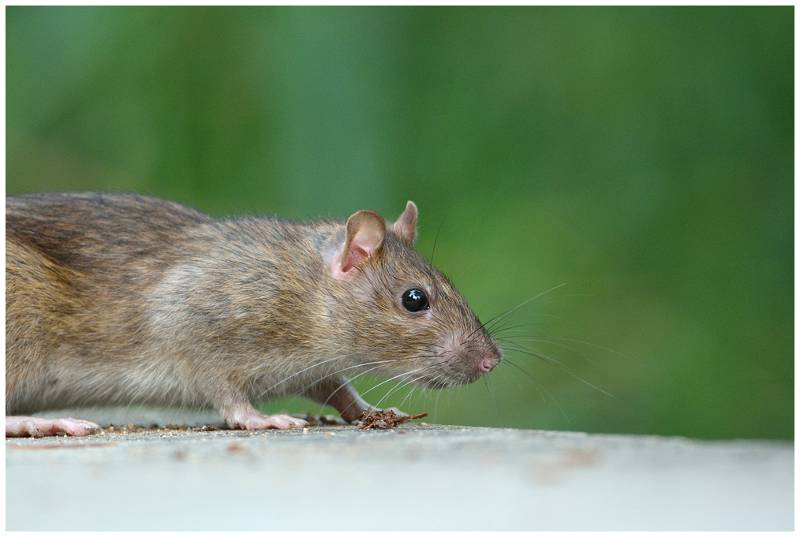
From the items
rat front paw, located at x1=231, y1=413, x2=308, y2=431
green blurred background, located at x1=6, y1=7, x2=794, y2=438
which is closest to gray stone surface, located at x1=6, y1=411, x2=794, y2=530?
rat front paw, located at x1=231, y1=413, x2=308, y2=431

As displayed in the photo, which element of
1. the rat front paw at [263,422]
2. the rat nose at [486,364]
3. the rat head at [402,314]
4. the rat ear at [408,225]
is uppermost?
the rat ear at [408,225]

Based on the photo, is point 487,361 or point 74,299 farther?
point 74,299

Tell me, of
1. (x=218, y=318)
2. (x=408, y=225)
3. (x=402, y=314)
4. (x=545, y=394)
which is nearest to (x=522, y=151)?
(x=545, y=394)

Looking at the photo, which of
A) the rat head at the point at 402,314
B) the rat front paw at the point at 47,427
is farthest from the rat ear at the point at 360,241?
the rat front paw at the point at 47,427

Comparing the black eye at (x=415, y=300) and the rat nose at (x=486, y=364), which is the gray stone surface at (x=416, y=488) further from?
the black eye at (x=415, y=300)

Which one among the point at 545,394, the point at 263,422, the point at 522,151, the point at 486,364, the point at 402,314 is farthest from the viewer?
the point at 522,151

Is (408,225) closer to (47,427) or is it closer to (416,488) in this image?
(47,427)

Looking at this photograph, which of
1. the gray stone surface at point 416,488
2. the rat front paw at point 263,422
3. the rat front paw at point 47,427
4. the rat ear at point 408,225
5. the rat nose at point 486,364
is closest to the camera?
the gray stone surface at point 416,488
